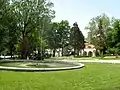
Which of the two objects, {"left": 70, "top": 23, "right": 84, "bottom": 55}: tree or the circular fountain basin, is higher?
{"left": 70, "top": 23, "right": 84, "bottom": 55}: tree

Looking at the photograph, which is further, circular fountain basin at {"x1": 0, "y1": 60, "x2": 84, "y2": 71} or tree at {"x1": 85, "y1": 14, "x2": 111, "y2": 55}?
tree at {"x1": 85, "y1": 14, "x2": 111, "y2": 55}

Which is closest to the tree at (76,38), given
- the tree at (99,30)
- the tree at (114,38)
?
the tree at (99,30)

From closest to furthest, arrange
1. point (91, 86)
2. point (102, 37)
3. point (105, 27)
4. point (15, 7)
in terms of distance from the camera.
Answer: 1. point (91, 86)
2. point (15, 7)
3. point (102, 37)
4. point (105, 27)

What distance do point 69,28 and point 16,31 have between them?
31.4 m

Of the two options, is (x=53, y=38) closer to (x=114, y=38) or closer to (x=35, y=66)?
(x=114, y=38)

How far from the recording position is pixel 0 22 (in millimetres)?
41656

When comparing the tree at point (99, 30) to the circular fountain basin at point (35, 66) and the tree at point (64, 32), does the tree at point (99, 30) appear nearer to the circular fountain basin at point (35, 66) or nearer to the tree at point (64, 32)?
the tree at point (64, 32)

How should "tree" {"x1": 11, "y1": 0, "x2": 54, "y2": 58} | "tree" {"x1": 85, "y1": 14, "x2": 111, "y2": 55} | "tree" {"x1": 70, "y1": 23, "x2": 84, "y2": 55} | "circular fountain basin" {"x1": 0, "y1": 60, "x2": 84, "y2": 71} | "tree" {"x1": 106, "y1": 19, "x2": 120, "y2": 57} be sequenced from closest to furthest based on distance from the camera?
"circular fountain basin" {"x1": 0, "y1": 60, "x2": 84, "y2": 71} → "tree" {"x1": 11, "y1": 0, "x2": 54, "y2": 58} → "tree" {"x1": 106, "y1": 19, "x2": 120, "y2": 57} → "tree" {"x1": 85, "y1": 14, "x2": 111, "y2": 55} → "tree" {"x1": 70, "y1": 23, "x2": 84, "y2": 55}

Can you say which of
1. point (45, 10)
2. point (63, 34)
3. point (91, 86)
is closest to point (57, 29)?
point (63, 34)

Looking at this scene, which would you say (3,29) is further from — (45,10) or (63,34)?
(63,34)

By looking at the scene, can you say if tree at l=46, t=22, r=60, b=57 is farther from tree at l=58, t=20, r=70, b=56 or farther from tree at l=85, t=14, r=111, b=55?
tree at l=85, t=14, r=111, b=55

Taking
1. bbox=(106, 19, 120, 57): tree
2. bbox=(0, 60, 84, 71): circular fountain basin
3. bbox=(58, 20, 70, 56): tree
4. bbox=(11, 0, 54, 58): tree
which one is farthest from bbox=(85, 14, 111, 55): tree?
bbox=(0, 60, 84, 71): circular fountain basin

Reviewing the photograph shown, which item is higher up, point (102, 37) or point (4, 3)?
point (4, 3)

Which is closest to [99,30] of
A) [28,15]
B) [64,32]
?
[64,32]
